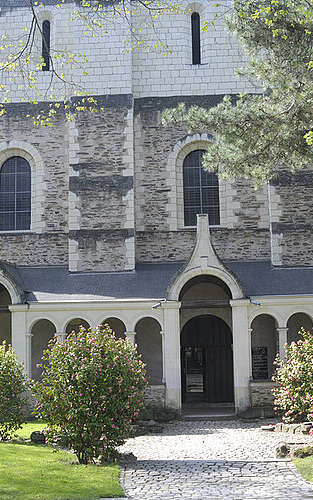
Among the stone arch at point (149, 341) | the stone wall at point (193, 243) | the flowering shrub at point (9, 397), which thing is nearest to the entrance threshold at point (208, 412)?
the stone arch at point (149, 341)

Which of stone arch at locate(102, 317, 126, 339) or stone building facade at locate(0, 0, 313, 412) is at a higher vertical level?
stone building facade at locate(0, 0, 313, 412)

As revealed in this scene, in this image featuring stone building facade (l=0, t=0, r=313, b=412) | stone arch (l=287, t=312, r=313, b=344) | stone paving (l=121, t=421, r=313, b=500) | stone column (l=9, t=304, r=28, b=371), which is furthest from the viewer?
stone arch (l=287, t=312, r=313, b=344)

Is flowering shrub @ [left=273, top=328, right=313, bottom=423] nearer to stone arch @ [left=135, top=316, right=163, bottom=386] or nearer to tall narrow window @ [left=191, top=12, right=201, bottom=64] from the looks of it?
stone arch @ [left=135, top=316, right=163, bottom=386]

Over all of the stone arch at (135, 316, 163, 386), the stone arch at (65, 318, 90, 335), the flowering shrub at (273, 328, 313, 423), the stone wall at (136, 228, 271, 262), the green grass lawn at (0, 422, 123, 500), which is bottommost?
the green grass lawn at (0, 422, 123, 500)

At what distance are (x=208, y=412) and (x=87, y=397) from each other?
342 inches

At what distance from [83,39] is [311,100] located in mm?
12043

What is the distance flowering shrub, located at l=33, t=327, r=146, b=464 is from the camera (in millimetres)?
11141

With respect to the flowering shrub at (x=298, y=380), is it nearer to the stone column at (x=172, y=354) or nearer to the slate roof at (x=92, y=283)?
the stone column at (x=172, y=354)

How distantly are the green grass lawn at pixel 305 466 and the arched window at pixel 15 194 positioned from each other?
45.9 ft

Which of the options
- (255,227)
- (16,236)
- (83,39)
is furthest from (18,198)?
(255,227)

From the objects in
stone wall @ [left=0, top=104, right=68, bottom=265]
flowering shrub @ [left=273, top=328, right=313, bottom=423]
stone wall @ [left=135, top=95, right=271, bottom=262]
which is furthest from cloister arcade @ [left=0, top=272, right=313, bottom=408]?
flowering shrub @ [left=273, top=328, right=313, bottom=423]

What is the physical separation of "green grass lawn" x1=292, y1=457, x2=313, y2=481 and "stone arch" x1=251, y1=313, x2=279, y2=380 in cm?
849

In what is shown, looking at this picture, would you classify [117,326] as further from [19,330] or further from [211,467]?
→ [211,467]

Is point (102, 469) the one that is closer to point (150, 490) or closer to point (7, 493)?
point (150, 490)
